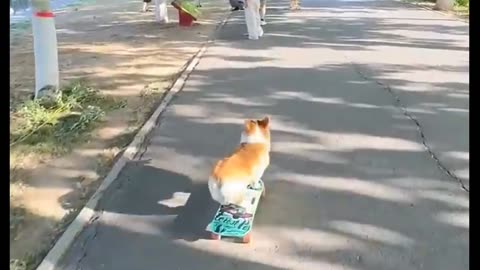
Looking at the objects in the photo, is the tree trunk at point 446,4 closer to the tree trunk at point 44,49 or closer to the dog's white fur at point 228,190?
the tree trunk at point 44,49

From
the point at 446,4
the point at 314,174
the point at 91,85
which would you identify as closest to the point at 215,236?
the point at 314,174

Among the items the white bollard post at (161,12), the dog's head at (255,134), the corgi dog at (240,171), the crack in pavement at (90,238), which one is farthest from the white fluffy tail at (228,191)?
the white bollard post at (161,12)

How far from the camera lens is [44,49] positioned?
25.6ft

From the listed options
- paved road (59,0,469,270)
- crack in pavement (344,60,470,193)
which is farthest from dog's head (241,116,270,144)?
crack in pavement (344,60,470,193)

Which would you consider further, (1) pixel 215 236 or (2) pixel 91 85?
(2) pixel 91 85

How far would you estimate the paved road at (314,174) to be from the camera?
3.97m

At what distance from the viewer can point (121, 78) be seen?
9.55 meters

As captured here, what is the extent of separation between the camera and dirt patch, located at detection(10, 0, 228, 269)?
15.1 ft

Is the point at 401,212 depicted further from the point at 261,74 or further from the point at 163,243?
the point at 261,74

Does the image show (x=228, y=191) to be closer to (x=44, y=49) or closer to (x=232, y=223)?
(x=232, y=223)

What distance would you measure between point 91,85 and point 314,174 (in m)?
4.77

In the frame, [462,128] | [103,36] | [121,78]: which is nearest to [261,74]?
[121,78]

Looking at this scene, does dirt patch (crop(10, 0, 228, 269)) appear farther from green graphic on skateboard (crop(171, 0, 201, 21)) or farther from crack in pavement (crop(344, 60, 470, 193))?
crack in pavement (crop(344, 60, 470, 193))

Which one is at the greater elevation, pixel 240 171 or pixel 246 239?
pixel 240 171
